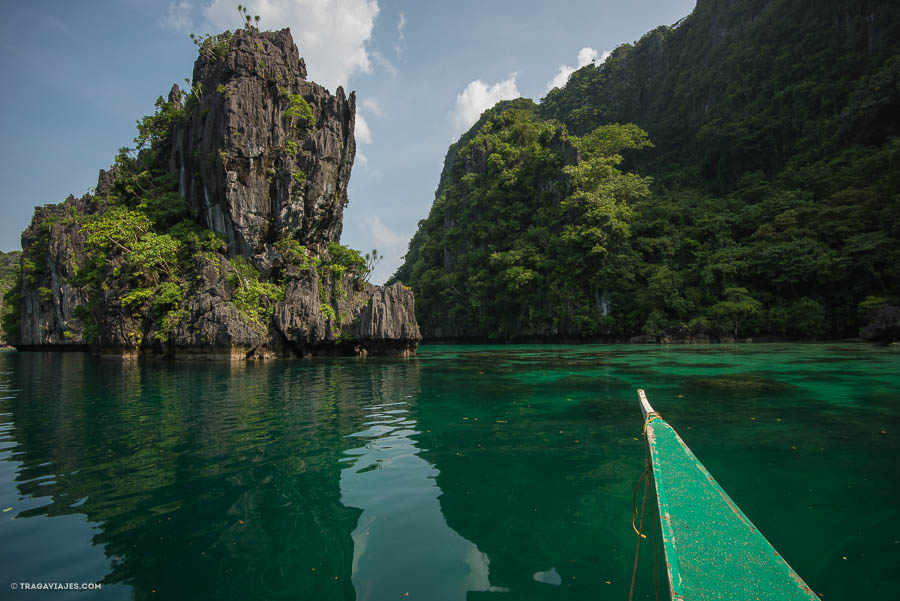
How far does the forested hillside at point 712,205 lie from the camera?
31.8m

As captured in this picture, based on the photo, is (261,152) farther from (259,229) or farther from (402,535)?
(402,535)

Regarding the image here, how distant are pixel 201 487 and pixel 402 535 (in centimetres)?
274

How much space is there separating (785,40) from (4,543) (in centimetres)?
6938

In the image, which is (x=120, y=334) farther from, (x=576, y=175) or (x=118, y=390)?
(x=576, y=175)

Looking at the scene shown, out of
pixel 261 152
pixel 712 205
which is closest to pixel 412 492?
pixel 261 152

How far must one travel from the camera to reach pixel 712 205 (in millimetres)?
41375

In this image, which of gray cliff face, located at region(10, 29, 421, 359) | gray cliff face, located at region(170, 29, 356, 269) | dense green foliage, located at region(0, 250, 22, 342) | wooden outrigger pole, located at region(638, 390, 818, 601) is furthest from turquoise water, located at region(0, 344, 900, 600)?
dense green foliage, located at region(0, 250, 22, 342)

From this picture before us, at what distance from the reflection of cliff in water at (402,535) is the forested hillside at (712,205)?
34.8 metres

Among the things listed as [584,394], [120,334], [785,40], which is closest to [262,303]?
[120,334]

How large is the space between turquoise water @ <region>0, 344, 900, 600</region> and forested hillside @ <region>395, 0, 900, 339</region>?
90.9 feet

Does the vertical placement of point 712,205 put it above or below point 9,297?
above

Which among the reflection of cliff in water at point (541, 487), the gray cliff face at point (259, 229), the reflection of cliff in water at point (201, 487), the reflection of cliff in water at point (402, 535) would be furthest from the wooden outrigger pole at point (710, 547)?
the gray cliff face at point (259, 229)

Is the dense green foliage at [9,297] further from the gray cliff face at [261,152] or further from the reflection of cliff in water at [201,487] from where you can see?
the reflection of cliff in water at [201,487]

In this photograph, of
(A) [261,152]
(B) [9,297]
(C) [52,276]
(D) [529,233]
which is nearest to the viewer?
(A) [261,152]
